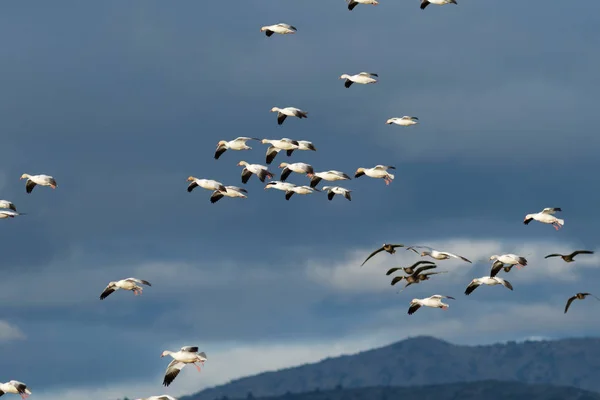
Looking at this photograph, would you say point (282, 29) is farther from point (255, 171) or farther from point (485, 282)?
point (485, 282)

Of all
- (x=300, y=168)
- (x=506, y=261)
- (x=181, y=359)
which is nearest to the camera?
(x=181, y=359)

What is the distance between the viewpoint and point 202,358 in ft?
357

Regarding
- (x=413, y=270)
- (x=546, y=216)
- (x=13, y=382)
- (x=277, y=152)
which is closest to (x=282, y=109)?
(x=277, y=152)

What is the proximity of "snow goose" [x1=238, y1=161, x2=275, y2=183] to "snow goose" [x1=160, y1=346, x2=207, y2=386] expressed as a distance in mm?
23046

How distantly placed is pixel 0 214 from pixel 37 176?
5868 mm

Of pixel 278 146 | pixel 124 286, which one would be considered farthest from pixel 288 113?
pixel 124 286

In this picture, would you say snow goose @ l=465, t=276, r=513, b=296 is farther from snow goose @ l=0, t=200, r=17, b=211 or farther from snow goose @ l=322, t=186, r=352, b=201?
snow goose @ l=0, t=200, r=17, b=211

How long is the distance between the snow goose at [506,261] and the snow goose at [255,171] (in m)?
23.8

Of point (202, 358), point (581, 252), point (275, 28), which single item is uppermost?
point (275, 28)

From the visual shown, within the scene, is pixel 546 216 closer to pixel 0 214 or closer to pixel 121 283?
pixel 121 283

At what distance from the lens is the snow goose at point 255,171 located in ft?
433

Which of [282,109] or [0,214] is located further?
[282,109]

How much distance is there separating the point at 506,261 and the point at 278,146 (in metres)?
26.6

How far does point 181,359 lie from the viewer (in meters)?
112
